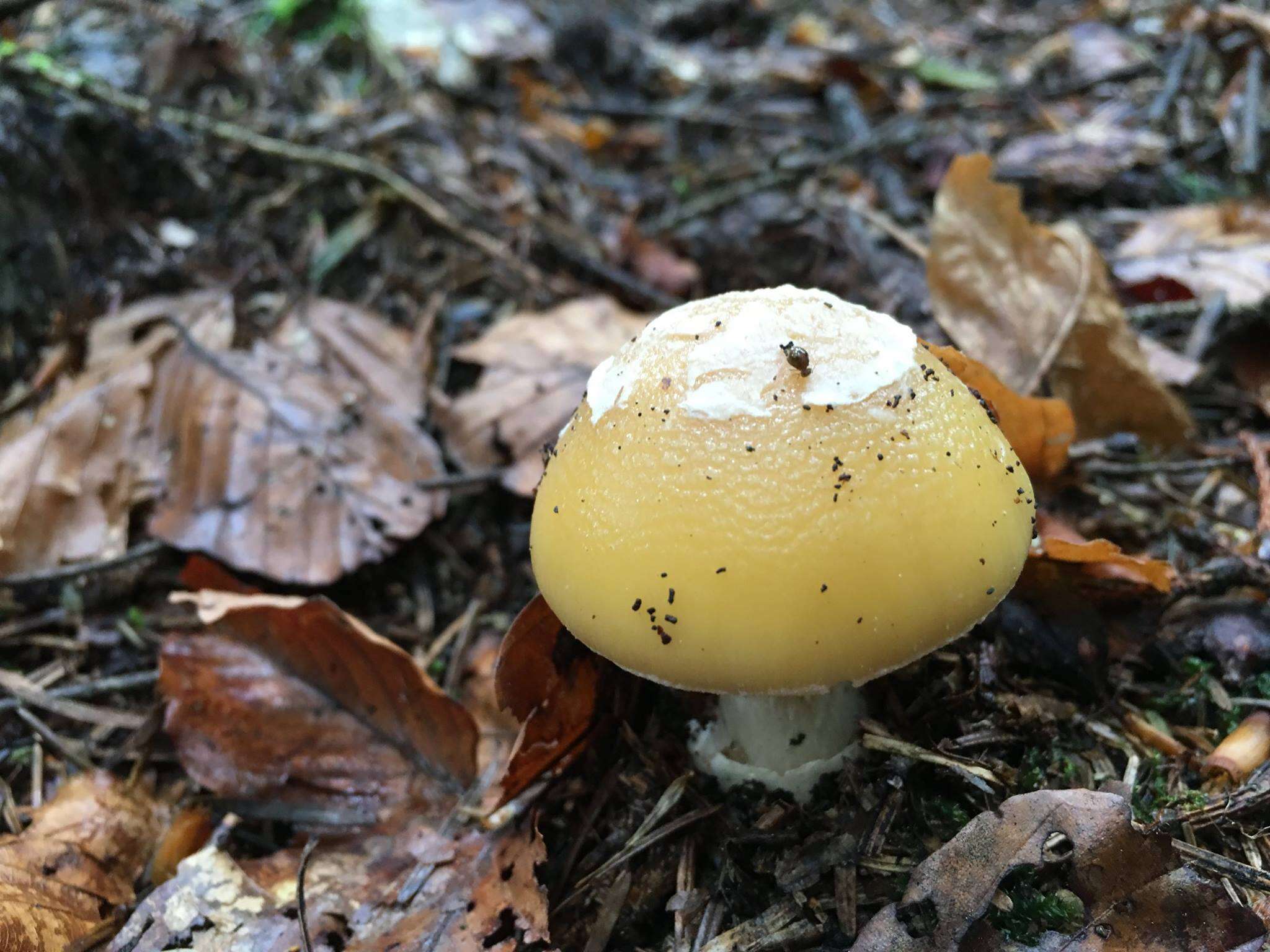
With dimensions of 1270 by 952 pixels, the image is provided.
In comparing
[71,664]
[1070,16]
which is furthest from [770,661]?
[1070,16]

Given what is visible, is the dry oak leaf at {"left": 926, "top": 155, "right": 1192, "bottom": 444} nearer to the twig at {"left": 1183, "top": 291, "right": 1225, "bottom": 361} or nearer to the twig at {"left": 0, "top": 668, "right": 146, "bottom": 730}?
the twig at {"left": 1183, "top": 291, "right": 1225, "bottom": 361}

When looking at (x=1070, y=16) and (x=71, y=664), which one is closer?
(x=71, y=664)

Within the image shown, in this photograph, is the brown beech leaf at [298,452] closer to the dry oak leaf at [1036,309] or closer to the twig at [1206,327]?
the dry oak leaf at [1036,309]

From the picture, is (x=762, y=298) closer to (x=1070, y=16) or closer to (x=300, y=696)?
(x=300, y=696)

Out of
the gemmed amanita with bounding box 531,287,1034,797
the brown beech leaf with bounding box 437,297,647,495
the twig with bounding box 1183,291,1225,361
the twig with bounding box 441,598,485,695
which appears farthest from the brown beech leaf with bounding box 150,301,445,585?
the twig with bounding box 1183,291,1225,361

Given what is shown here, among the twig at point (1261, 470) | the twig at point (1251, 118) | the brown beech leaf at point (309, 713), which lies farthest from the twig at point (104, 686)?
the twig at point (1251, 118)
